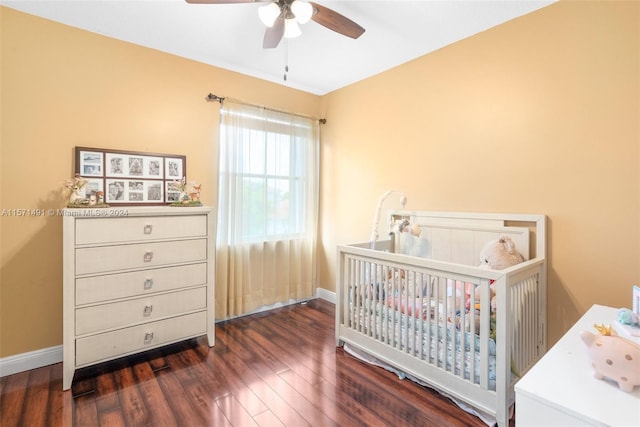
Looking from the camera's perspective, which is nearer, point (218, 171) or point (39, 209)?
point (39, 209)

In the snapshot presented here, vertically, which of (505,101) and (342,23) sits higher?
(342,23)

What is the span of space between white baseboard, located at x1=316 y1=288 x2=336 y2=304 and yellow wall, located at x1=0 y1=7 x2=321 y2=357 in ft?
7.28

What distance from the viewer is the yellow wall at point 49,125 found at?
2.11 m

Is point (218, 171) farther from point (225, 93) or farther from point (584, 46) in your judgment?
point (584, 46)

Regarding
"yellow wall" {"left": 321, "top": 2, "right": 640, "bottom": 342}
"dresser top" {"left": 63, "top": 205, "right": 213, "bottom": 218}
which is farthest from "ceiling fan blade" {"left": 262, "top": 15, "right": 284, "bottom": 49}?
"yellow wall" {"left": 321, "top": 2, "right": 640, "bottom": 342}

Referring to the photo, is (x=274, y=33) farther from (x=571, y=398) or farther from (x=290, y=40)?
(x=571, y=398)

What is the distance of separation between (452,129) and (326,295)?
7.26 ft

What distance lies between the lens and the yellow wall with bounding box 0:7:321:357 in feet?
6.92

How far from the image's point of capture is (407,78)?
287cm

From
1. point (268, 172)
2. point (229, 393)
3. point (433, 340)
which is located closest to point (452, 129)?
point (433, 340)

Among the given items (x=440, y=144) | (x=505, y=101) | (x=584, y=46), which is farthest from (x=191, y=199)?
(x=584, y=46)

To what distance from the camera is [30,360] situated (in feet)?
7.17

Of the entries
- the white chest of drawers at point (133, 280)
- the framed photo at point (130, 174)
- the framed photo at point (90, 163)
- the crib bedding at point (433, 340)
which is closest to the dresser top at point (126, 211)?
the white chest of drawers at point (133, 280)

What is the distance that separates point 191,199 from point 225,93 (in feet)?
3.59
